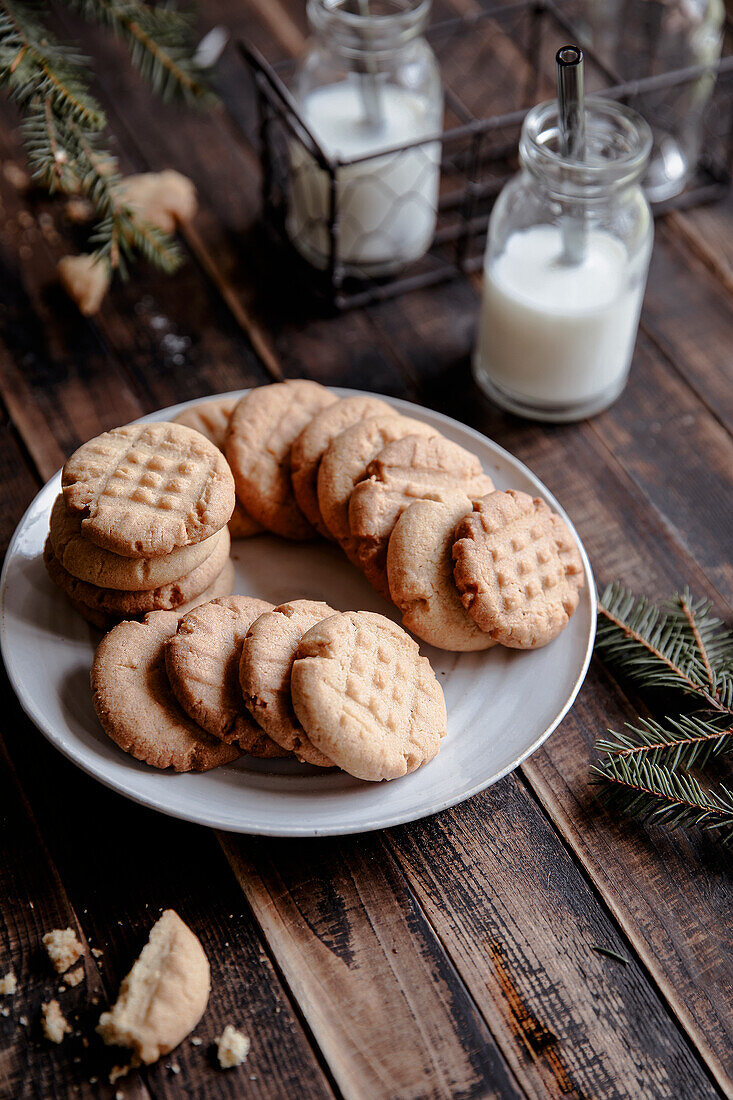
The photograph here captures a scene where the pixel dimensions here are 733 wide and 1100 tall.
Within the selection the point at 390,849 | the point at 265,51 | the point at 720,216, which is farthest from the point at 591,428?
the point at 265,51

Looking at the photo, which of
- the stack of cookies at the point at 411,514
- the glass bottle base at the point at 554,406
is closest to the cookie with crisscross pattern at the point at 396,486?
the stack of cookies at the point at 411,514

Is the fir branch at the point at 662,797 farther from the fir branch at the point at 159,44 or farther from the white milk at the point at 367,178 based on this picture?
the fir branch at the point at 159,44

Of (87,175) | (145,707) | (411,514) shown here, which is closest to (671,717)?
(411,514)

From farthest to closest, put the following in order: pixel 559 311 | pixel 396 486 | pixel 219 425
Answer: pixel 559 311
pixel 219 425
pixel 396 486

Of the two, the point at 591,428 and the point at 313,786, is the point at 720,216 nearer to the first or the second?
the point at 591,428

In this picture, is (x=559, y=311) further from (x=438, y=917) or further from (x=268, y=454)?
(x=438, y=917)

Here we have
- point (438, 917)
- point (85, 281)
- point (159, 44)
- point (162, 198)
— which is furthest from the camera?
point (162, 198)

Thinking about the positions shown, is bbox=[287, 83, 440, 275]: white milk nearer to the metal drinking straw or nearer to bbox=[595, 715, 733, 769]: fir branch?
the metal drinking straw
